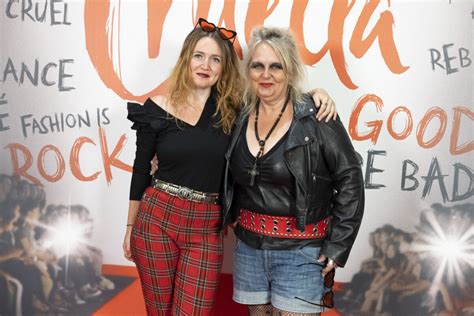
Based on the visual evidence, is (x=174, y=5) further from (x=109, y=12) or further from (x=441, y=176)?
(x=441, y=176)

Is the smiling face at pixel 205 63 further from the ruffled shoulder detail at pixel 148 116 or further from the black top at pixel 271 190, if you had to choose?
the black top at pixel 271 190

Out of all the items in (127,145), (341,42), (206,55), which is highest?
(341,42)

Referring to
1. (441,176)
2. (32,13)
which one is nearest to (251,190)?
(441,176)

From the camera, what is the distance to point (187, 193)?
192 cm

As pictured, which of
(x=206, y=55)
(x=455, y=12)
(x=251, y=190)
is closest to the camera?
(x=251, y=190)

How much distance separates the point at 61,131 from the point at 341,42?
1699 millimetres

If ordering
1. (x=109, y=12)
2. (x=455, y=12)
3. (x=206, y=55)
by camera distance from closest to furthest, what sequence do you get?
(x=206, y=55)
(x=455, y=12)
(x=109, y=12)

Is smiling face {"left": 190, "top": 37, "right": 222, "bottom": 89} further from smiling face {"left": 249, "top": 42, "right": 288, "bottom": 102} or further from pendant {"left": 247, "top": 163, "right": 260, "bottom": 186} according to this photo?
pendant {"left": 247, "top": 163, "right": 260, "bottom": 186}

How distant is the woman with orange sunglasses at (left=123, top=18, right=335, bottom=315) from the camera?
1911 mm

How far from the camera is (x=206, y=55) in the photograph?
78.2 inches

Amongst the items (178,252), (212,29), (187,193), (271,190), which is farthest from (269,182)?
(212,29)

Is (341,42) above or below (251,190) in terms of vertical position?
above

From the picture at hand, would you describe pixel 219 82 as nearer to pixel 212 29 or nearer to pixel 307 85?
pixel 212 29

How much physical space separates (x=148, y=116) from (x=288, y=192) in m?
0.70
